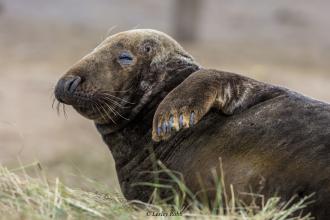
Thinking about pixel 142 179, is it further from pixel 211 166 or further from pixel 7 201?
pixel 7 201

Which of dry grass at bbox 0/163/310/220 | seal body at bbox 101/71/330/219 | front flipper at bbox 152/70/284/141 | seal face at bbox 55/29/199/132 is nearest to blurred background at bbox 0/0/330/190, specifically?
seal face at bbox 55/29/199/132

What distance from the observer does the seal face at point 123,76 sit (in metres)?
5.94

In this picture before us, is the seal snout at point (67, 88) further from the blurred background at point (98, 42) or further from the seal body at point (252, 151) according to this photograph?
the blurred background at point (98, 42)

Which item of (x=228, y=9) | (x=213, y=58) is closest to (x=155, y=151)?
(x=213, y=58)

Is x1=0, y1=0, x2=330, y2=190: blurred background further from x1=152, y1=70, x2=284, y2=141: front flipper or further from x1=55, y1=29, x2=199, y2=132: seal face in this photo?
x1=152, y1=70, x2=284, y2=141: front flipper

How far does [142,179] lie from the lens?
585 centimetres

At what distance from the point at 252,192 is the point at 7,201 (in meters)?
1.41

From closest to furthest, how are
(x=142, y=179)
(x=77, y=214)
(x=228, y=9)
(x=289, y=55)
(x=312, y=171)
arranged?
(x=77, y=214) → (x=312, y=171) → (x=142, y=179) → (x=289, y=55) → (x=228, y=9)

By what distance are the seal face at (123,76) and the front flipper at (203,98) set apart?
56 cm

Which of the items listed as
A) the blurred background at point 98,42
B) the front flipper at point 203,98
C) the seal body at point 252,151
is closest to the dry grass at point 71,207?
the seal body at point 252,151

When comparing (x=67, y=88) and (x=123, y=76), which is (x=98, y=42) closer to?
(x=123, y=76)

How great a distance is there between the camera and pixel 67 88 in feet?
19.2

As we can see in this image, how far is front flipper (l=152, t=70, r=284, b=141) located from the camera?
528 centimetres

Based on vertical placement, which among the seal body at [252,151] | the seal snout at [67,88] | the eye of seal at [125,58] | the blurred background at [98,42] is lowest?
the blurred background at [98,42]
